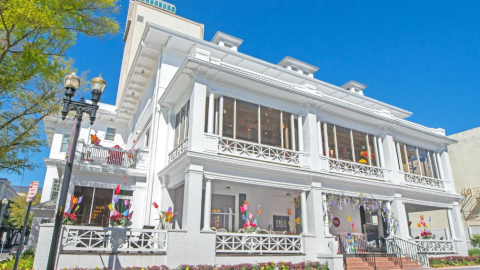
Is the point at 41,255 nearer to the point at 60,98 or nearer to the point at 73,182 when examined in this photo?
the point at 73,182

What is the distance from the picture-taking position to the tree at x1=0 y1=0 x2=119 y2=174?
10.2 meters

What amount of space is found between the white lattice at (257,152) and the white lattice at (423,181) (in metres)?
8.72

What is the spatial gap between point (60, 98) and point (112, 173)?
15.3 ft

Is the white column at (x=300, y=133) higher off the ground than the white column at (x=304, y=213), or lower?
higher

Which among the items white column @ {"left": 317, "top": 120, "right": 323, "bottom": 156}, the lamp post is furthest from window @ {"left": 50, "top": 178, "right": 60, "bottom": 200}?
white column @ {"left": 317, "top": 120, "right": 323, "bottom": 156}

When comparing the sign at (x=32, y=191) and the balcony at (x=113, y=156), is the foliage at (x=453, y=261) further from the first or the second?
the sign at (x=32, y=191)

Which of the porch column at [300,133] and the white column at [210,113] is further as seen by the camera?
the porch column at [300,133]

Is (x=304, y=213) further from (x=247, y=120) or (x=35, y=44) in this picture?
(x=35, y=44)

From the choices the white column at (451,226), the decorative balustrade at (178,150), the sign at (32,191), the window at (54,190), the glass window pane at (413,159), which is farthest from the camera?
the window at (54,190)

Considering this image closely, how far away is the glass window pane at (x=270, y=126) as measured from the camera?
15.8 m

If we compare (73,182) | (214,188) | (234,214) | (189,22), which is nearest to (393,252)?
(234,214)

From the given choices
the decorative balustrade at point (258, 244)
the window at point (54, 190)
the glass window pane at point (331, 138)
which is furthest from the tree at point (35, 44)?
the glass window pane at point (331, 138)

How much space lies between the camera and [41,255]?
9.63 metres

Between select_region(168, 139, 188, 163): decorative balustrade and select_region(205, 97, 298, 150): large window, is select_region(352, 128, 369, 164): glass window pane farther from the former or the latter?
select_region(168, 139, 188, 163): decorative balustrade
